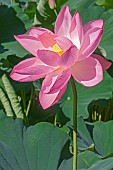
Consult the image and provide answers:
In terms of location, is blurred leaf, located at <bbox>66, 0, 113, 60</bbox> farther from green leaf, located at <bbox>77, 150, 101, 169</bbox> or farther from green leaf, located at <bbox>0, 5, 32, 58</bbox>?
green leaf, located at <bbox>77, 150, 101, 169</bbox>

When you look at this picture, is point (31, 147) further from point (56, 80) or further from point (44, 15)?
point (44, 15)

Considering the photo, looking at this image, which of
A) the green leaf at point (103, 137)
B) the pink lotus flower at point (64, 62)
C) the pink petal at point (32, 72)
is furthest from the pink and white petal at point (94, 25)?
the green leaf at point (103, 137)

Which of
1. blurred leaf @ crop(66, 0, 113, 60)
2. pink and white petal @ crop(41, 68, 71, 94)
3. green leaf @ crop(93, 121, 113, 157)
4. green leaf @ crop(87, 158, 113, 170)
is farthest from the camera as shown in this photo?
blurred leaf @ crop(66, 0, 113, 60)

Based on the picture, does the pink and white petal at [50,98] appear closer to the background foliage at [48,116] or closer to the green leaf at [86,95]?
the background foliage at [48,116]

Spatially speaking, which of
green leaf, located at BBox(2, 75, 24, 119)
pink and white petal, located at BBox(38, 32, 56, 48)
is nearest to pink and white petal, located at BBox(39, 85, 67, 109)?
pink and white petal, located at BBox(38, 32, 56, 48)

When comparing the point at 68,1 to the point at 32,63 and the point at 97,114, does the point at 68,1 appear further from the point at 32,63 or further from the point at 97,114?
the point at 32,63

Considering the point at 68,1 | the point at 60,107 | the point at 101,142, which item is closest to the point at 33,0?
the point at 68,1

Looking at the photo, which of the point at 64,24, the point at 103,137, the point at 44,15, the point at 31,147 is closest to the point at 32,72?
the point at 64,24
